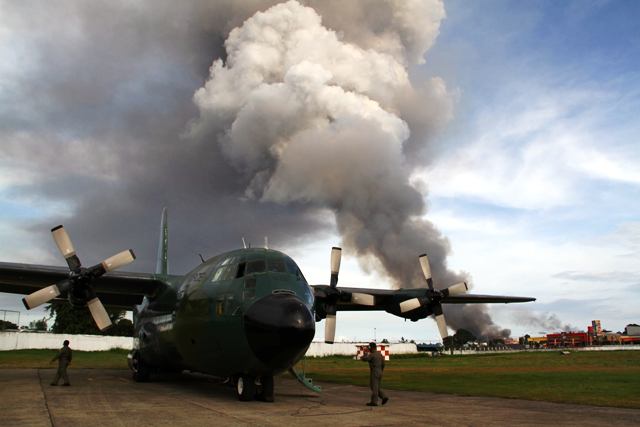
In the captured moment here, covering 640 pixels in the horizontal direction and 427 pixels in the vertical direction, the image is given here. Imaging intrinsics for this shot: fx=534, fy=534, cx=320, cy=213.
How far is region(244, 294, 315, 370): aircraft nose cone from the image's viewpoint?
1279cm

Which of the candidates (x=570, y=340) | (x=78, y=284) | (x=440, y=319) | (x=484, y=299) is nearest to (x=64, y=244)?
(x=78, y=284)

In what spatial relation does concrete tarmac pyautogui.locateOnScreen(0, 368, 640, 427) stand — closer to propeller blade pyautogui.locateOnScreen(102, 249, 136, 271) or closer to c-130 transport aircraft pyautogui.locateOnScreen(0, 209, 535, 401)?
c-130 transport aircraft pyautogui.locateOnScreen(0, 209, 535, 401)

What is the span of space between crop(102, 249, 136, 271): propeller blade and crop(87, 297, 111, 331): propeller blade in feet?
4.23

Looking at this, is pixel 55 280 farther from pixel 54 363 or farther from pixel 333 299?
pixel 54 363

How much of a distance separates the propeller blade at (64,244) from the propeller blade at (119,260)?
3.59 feet

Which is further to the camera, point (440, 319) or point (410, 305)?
point (440, 319)

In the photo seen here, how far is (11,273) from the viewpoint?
19719 millimetres

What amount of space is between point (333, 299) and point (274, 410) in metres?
8.96

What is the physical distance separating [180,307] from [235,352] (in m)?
4.19

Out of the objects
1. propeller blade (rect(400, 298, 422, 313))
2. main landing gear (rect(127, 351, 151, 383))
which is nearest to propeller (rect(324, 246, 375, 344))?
propeller blade (rect(400, 298, 422, 313))

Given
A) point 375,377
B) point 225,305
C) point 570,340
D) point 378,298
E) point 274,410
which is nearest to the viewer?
point 274,410

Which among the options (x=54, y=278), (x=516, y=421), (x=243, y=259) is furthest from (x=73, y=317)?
(x=516, y=421)

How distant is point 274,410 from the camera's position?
12383 mm

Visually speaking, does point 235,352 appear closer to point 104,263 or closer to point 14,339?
point 104,263
